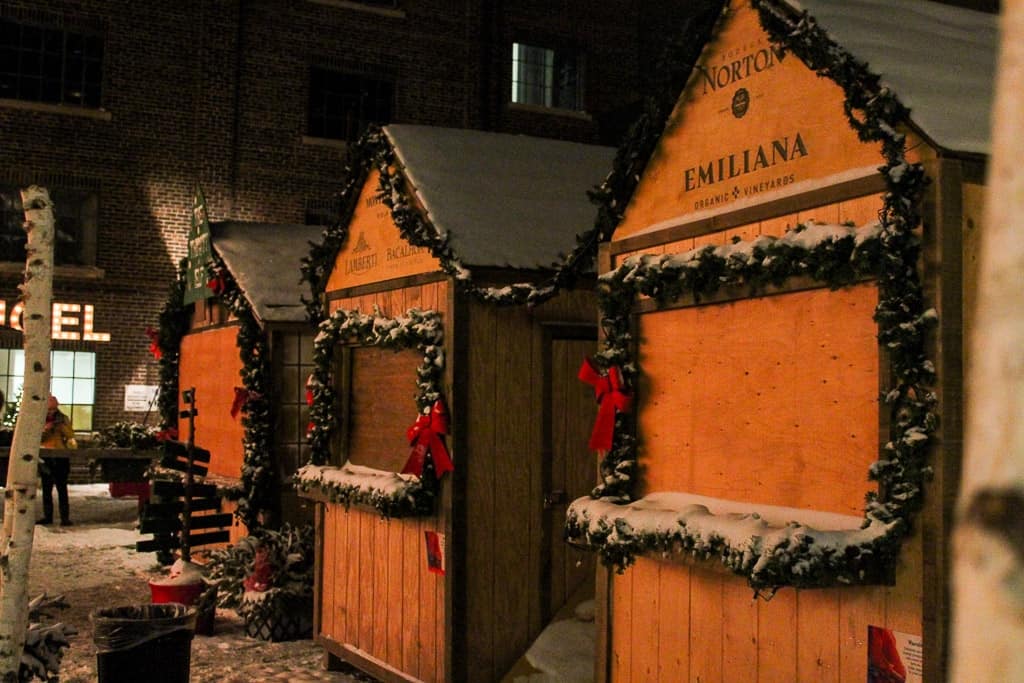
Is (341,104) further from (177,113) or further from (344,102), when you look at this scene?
(177,113)

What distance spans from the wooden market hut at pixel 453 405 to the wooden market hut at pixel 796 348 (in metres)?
1.15

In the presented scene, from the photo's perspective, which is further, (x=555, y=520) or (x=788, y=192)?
(x=555, y=520)

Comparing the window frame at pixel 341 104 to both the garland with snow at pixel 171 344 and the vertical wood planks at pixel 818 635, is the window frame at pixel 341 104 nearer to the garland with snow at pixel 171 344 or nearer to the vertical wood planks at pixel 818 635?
the garland with snow at pixel 171 344

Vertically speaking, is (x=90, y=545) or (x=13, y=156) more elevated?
(x=13, y=156)

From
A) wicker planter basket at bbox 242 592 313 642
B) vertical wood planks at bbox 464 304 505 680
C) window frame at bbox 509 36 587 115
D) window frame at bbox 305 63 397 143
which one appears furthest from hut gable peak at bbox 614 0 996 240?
window frame at bbox 509 36 587 115

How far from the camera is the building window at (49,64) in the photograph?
18953 mm

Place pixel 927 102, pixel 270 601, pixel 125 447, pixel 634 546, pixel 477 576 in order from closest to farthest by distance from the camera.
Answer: pixel 927 102 < pixel 634 546 < pixel 477 576 < pixel 270 601 < pixel 125 447

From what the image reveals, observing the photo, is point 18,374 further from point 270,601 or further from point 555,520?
point 555,520

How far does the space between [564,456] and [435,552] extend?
1.08 meters

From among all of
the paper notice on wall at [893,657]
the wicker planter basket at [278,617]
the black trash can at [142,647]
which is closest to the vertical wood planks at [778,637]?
the paper notice on wall at [893,657]

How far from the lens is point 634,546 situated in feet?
15.6

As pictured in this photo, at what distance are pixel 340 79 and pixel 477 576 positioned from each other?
1631 cm

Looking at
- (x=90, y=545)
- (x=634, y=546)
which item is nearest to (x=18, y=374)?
(x=90, y=545)

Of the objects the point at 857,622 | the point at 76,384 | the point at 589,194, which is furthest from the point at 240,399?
the point at 76,384
